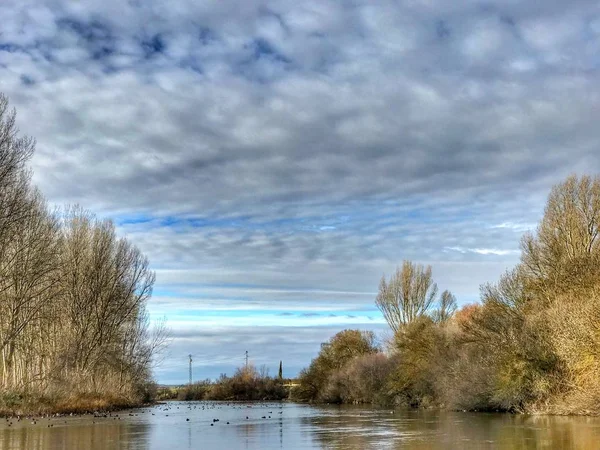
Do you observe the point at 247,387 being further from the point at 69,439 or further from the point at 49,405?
the point at 69,439

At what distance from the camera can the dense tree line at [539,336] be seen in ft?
104

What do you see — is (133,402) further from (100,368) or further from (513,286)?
(513,286)

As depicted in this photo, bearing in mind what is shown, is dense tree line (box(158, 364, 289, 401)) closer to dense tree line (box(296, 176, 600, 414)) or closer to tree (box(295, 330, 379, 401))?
tree (box(295, 330, 379, 401))

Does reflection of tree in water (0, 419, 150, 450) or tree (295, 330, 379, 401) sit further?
tree (295, 330, 379, 401)

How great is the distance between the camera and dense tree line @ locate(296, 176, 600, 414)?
3183 centimetres

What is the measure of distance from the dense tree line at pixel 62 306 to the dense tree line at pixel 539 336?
1102 inches

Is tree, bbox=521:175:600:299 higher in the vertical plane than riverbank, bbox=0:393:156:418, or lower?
higher

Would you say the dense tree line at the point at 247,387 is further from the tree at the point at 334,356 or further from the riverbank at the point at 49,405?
the riverbank at the point at 49,405

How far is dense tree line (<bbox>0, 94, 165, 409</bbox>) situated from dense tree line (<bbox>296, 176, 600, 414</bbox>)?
27995mm

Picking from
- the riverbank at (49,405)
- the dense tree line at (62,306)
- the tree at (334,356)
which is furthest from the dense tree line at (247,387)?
the riverbank at (49,405)

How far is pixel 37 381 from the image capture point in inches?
1613

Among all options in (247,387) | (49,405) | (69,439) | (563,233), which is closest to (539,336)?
(563,233)

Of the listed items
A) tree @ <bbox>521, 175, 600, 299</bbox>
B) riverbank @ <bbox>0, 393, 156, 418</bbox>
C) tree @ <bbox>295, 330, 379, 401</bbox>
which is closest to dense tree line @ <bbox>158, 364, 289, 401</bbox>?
tree @ <bbox>295, 330, 379, 401</bbox>

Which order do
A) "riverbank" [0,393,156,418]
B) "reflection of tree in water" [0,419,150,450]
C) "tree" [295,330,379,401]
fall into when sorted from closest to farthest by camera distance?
"reflection of tree in water" [0,419,150,450], "riverbank" [0,393,156,418], "tree" [295,330,379,401]
